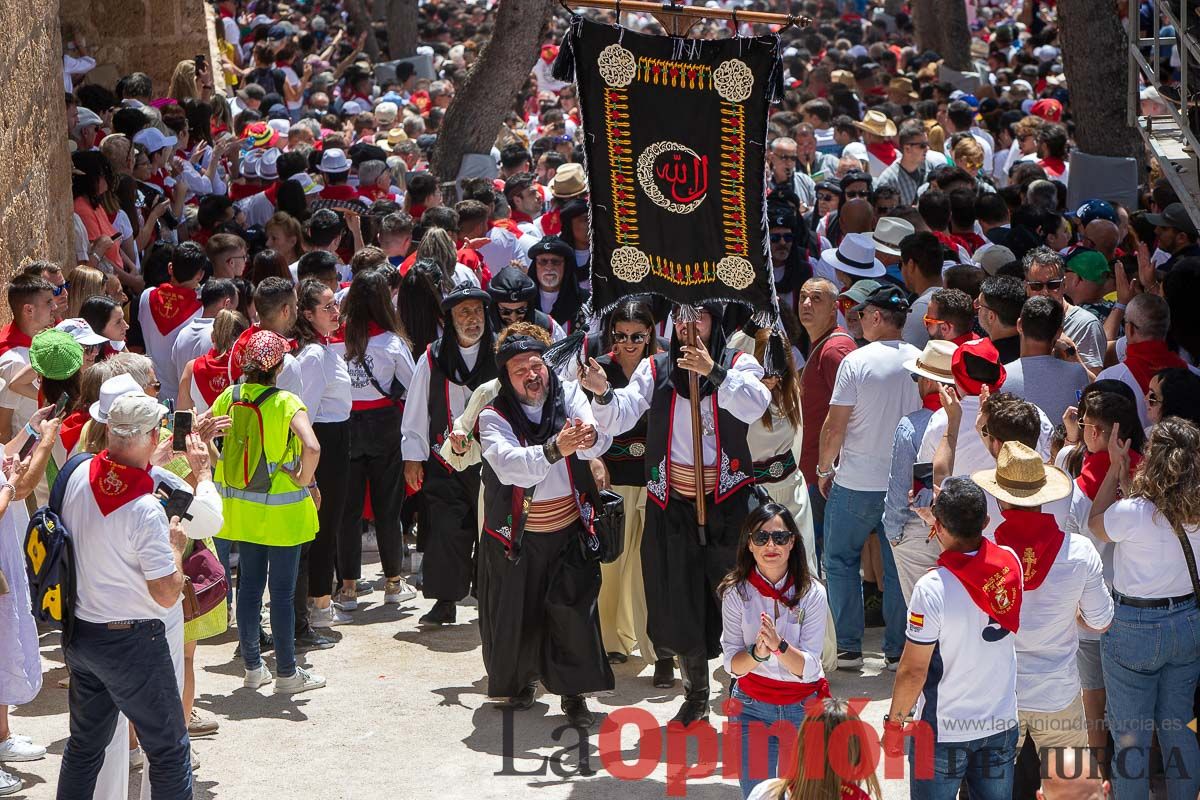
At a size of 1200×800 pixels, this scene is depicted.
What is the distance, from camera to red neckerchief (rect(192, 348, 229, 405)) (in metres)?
7.66

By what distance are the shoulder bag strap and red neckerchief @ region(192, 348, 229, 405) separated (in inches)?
180

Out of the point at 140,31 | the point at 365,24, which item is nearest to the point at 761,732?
the point at 140,31

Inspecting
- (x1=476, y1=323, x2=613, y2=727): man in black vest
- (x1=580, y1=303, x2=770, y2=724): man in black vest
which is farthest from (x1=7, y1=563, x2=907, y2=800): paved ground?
(x1=580, y1=303, x2=770, y2=724): man in black vest

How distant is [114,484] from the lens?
5.14 metres

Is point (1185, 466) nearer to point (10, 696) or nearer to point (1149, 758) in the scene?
point (1149, 758)

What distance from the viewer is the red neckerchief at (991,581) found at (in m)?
4.78

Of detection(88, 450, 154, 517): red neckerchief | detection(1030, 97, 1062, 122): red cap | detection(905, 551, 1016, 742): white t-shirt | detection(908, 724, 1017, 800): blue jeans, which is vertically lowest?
detection(908, 724, 1017, 800): blue jeans

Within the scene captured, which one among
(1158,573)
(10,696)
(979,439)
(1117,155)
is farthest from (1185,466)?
(1117,155)

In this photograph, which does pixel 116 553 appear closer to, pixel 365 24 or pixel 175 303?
pixel 175 303

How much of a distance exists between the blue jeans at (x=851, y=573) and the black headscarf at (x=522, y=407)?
1.58 meters

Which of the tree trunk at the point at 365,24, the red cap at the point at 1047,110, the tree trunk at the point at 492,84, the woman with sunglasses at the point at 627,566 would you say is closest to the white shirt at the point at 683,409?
the woman with sunglasses at the point at 627,566

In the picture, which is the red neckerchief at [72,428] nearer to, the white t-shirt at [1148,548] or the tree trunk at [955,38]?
the white t-shirt at [1148,548]

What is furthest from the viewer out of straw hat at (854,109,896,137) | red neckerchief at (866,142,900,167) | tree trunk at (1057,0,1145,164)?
red neckerchief at (866,142,900,167)

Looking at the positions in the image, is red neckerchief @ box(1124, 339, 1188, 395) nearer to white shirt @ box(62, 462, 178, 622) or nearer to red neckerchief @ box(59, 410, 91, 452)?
white shirt @ box(62, 462, 178, 622)
